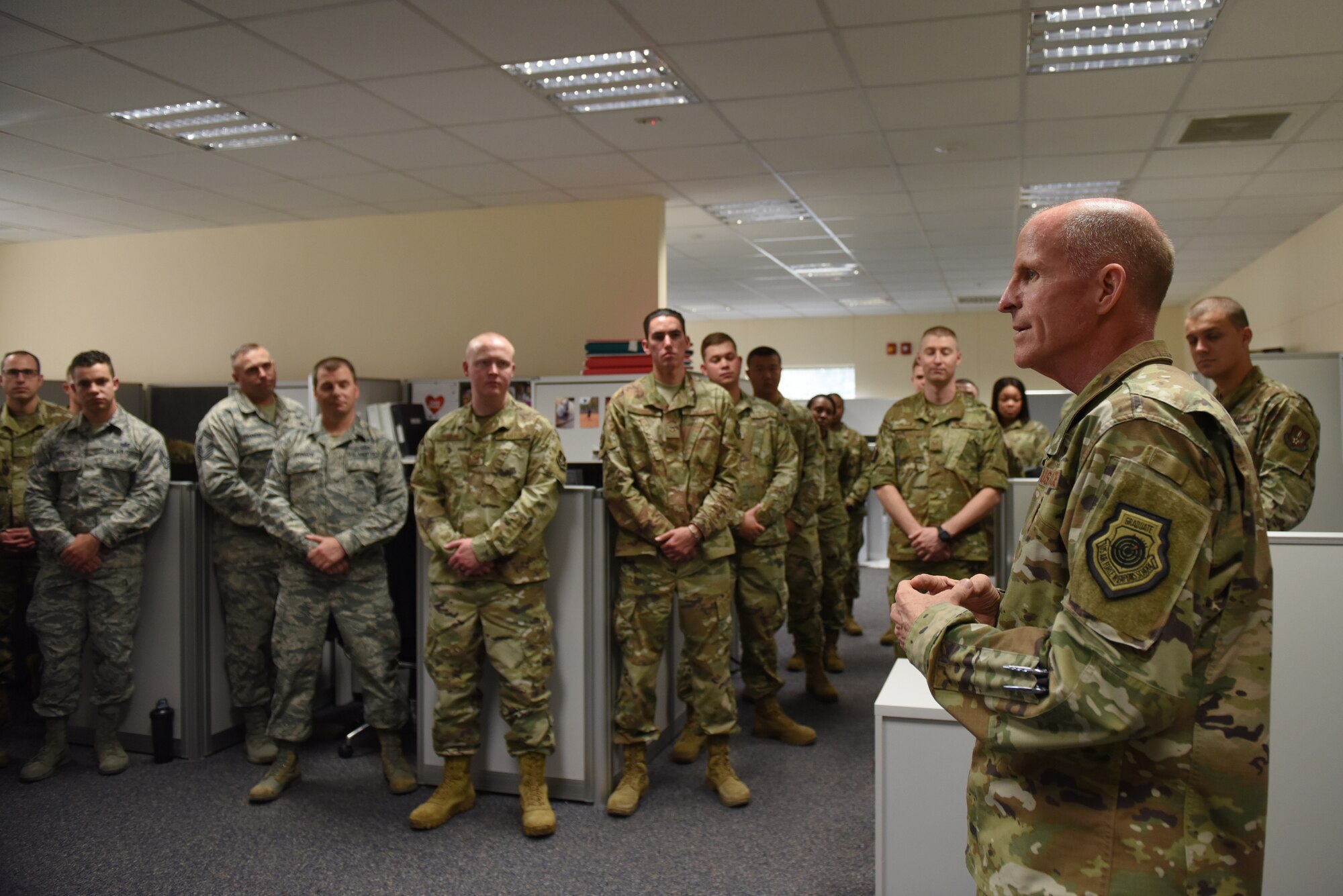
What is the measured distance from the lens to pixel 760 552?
3414mm

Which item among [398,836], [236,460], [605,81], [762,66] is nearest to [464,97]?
[605,81]

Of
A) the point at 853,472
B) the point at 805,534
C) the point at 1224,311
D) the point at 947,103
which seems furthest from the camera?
the point at 853,472

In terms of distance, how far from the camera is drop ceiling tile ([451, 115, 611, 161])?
424cm

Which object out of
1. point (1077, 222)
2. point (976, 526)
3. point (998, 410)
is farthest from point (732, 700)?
point (998, 410)

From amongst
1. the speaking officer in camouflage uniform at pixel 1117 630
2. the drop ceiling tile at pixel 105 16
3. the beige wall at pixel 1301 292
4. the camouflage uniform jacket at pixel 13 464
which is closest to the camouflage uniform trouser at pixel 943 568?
the speaking officer in camouflage uniform at pixel 1117 630

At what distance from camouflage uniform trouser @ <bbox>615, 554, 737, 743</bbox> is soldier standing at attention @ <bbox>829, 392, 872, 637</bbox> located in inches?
85.3

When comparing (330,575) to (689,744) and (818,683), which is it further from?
(818,683)

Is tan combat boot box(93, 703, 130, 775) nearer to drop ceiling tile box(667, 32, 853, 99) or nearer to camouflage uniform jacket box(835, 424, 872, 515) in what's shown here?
drop ceiling tile box(667, 32, 853, 99)

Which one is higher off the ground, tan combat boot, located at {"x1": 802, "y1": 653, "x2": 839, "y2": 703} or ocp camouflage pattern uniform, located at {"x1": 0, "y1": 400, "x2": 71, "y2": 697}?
ocp camouflage pattern uniform, located at {"x1": 0, "y1": 400, "x2": 71, "y2": 697}

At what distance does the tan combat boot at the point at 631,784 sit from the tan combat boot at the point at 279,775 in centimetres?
104

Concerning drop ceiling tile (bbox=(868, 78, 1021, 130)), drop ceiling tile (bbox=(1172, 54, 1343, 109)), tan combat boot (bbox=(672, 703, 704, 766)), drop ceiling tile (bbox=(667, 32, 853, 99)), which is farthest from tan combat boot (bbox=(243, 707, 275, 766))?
drop ceiling tile (bbox=(1172, 54, 1343, 109))

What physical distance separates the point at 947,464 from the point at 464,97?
2392mm

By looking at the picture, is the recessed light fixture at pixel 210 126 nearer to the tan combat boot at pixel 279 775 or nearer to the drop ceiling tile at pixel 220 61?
the drop ceiling tile at pixel 220 61

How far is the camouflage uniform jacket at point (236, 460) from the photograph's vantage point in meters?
3.26
